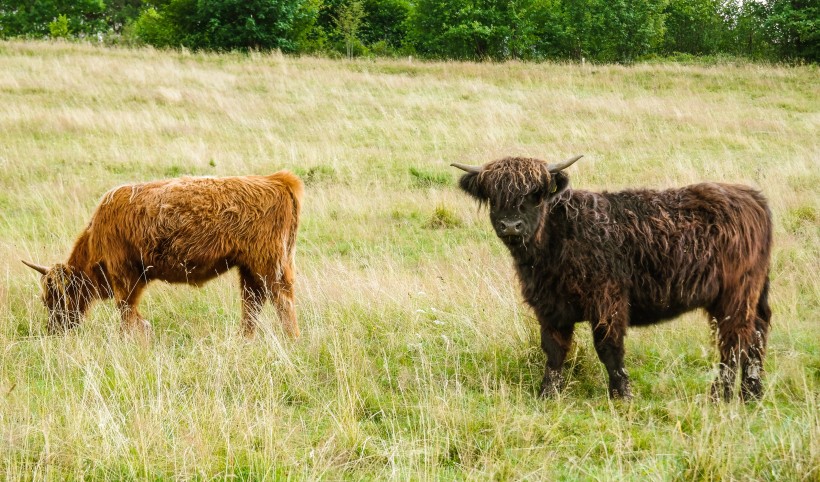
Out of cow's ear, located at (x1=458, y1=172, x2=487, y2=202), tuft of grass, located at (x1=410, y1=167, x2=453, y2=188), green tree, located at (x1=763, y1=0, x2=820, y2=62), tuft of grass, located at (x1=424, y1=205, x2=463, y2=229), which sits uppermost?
green tree, located at (x1=763, y1=0, x2=820, y2=62)

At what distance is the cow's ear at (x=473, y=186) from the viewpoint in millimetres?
5109

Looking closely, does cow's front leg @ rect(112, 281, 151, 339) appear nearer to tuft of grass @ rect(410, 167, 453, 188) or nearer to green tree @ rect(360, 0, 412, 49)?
tuft of grass @ rect(410, 167, 453, 188)

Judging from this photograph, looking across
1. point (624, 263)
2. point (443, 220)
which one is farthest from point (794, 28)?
point (624, 263)

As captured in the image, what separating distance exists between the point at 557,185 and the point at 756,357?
175 cm

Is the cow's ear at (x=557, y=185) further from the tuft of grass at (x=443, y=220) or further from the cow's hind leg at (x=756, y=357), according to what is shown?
the tuft of grass at (x=443, y=220)

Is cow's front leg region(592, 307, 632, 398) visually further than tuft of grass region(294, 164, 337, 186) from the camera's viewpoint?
No

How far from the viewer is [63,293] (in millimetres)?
6160

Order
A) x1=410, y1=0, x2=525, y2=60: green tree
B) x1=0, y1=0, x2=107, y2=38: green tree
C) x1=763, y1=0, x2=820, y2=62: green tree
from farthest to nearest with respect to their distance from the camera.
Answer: x1=0, y1=0, x2=107, y2=38: green tree
x1=410, y1=0, x2=525, y2=60: green tree
x1=763, y1=0, x2=820, y2=62: green tree

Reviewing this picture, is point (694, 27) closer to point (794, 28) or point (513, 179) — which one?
point (794, 28)

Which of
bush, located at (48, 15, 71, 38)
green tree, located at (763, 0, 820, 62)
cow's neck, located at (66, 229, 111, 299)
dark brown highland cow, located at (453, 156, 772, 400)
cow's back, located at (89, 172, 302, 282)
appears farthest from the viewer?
bush, located at (48, 15, 71, 38)

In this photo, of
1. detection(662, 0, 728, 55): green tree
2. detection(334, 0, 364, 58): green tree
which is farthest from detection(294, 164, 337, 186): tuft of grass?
detection(662, 0, 728, 55): green tree

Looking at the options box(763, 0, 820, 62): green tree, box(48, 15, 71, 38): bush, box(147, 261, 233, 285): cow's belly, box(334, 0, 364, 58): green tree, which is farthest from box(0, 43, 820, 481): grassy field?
box(48, 15, 71, 38): bush

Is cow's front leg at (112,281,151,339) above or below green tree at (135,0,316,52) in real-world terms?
Result: below

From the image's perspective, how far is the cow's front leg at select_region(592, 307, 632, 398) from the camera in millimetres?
4730
